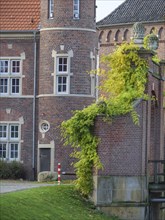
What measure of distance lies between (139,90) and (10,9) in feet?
65.9

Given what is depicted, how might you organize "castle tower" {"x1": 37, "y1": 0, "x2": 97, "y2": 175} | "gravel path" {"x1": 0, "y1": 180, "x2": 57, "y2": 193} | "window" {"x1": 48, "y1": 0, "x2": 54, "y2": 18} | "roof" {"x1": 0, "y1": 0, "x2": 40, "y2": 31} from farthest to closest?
"roof" {"x1": 0, "y1": 0, "x2": 40, "y2": 31}, "window" {"x1": 48, "y1": 0, "x2": 54, "y2": 18}, "castle tower" {"x1": 37, "y1": 0, "x2": 97, "y2": 175}, "gravel path" {"x1": 0, "y1": 180, "x2": 57, "y2": 193}

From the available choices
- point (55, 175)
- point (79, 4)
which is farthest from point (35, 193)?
point (79, 4)

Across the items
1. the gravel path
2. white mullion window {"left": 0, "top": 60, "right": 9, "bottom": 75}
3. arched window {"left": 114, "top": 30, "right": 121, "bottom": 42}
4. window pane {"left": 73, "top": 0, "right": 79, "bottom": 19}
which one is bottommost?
the gravel path

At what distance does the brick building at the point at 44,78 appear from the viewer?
2046 inches

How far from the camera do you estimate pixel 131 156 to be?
36.3m

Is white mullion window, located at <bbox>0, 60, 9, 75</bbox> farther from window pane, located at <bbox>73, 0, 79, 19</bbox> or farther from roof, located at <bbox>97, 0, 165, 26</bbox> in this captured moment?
roof, located at <bbox>97, 0, 165, 26</bbox>

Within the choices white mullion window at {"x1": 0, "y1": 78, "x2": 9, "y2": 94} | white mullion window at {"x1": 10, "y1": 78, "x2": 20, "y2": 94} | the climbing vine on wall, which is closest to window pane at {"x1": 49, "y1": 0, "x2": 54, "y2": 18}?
white mullion window at {"x1": 10, "y1": 78, "x2": 20, "y2": 94}

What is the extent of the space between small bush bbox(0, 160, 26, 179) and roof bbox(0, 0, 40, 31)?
680 cm

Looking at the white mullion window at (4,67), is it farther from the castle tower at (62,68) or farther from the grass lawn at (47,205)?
the grass lawn at (47,205)

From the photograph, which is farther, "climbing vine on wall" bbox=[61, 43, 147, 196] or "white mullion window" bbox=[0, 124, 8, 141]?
"white mullion window" bbox=[0, 124, 8, 141]

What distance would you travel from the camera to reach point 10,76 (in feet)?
177

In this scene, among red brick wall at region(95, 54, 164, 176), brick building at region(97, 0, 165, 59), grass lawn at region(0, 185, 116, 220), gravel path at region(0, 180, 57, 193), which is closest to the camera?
grass lawn at region(0, 185, 116, 220)

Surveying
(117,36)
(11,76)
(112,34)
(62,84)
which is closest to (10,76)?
(11,76)

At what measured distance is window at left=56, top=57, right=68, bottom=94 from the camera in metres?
52.2
